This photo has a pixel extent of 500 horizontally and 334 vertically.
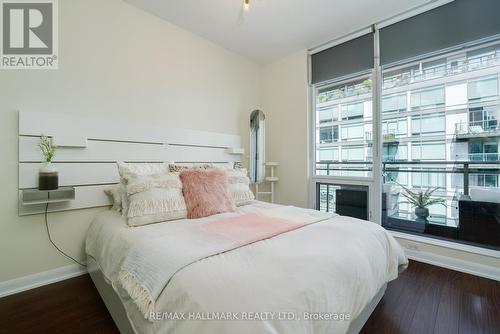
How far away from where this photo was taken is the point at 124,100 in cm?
224

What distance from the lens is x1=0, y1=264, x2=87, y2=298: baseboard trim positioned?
1.70m

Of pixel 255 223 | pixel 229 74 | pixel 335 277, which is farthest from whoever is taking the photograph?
pixel 229 74

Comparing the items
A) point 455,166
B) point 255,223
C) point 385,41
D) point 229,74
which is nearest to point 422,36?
point 385,41

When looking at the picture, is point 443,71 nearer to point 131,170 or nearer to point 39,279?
point 131,170

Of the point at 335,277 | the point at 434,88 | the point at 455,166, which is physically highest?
the point at 434,88

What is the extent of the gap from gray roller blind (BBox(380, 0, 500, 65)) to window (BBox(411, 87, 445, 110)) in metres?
0.39

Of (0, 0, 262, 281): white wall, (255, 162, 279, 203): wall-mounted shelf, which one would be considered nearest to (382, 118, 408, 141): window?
(255, 162, 279, 203): wall-mounted shelf

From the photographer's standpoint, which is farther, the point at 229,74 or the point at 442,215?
the point at 229,74

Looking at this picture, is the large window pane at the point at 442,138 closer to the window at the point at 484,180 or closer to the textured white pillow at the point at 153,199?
the window at the point at 484,180

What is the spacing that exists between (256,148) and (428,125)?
198cm

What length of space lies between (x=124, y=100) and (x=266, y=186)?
7.45 feet

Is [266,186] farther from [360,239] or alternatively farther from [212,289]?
[212,289]

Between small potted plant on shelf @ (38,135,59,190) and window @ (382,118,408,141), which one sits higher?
window @ (382,118,408,141)

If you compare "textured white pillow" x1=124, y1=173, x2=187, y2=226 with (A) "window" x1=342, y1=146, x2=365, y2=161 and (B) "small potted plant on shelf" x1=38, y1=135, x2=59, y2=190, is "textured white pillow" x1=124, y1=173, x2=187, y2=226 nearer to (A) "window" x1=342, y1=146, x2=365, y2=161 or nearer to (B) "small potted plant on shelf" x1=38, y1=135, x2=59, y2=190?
(B) "small potted plant on shelf" x1=38, y1=135, x2=59, y2=190
